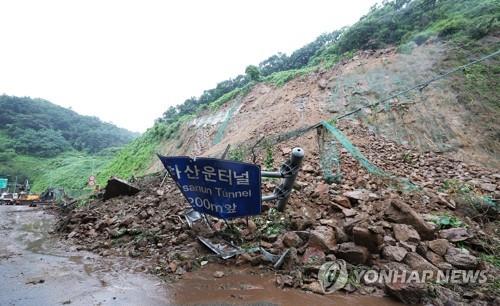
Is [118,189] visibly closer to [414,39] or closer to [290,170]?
[290,170]

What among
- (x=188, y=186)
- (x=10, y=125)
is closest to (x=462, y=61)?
(x=188, y=186)

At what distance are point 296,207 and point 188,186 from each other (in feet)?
7.20

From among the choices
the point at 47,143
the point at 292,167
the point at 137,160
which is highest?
the point at 47,143

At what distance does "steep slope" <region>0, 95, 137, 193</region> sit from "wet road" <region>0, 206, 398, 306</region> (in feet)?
100

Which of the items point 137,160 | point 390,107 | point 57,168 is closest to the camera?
point 390,107

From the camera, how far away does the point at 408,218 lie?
175 inches

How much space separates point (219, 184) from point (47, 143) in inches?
2171

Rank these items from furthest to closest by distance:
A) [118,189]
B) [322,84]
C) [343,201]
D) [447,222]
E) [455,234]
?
[322,84] → [118,189] → [343,201] → [447,222] → [455,234]

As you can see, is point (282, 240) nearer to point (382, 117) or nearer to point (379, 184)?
point (379, 184)

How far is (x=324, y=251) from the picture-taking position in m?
4.08

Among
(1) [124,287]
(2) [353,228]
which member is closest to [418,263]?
(2) [353,228]

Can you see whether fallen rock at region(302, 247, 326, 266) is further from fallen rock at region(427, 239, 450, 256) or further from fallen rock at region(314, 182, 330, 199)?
fallen rock at region(314, 182, 330, 199)

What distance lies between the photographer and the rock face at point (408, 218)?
4.30m

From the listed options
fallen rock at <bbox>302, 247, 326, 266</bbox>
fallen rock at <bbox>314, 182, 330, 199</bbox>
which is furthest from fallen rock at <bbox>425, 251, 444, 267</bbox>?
fallen rock at <bbox>314, 182, 330, 199</bbox>
